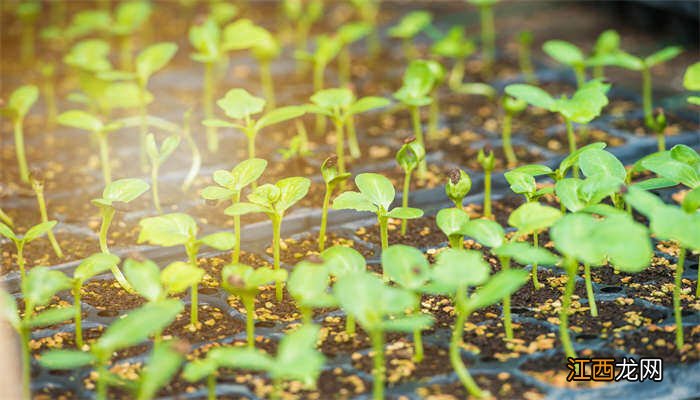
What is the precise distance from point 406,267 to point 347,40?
117 centimetres

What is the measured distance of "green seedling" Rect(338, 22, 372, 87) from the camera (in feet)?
7.30

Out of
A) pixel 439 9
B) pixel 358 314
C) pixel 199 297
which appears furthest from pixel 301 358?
pixel 439 9

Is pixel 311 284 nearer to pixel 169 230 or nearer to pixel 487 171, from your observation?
pixel 169 230

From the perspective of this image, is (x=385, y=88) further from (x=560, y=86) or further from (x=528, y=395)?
(x=528, y=395)

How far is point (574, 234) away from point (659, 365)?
0.24 m

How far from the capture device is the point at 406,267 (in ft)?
3.84

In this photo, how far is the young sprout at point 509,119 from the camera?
189 centimetres

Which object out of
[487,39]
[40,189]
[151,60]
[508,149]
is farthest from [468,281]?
[487,39]

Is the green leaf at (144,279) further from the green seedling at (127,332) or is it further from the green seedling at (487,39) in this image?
the green seedling at (487,39)

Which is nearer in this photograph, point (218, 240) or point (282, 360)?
point (282, 360)

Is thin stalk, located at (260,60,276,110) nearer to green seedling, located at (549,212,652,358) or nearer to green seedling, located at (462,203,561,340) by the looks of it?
green seedling, located at (462,203,561,340)

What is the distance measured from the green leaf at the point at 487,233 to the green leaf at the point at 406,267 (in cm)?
10

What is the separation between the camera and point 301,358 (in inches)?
39.9

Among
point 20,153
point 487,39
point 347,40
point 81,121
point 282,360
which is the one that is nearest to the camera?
point 282,360
